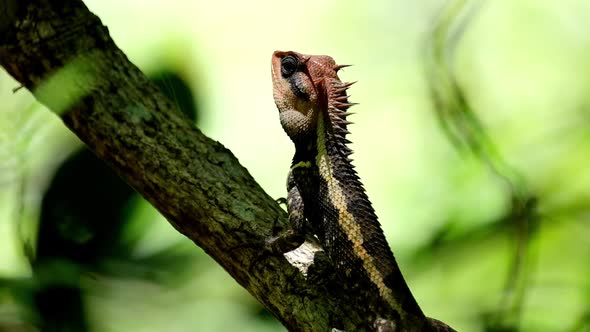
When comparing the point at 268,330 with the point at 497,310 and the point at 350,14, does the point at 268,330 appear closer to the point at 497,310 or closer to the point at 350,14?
the point at 497,310

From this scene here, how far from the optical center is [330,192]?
3.08 m

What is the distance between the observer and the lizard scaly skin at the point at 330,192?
286 cm

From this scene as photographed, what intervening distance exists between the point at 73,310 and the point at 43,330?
341mm

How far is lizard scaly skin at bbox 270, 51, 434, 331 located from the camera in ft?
9.39

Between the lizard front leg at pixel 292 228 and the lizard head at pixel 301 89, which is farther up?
the lizard head at pixel 301 89

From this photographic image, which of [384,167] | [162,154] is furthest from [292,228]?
[384,167]

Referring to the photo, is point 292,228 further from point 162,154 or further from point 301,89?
point 301,89

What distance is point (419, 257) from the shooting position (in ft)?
13.2

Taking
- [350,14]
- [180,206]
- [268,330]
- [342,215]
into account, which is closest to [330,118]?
[342,215]

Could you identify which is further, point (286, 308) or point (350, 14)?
point (350, 14)

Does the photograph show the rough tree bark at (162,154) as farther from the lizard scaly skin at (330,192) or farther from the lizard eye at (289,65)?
the lizard eye at (289,65)

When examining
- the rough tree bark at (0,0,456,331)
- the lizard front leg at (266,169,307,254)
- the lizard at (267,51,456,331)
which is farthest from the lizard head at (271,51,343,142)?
the rough tree bark at (0,0,456,331)

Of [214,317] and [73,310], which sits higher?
[214,317]

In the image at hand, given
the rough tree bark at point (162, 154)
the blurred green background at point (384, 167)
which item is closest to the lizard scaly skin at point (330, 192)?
the rough tree bark at point (162, 154)
